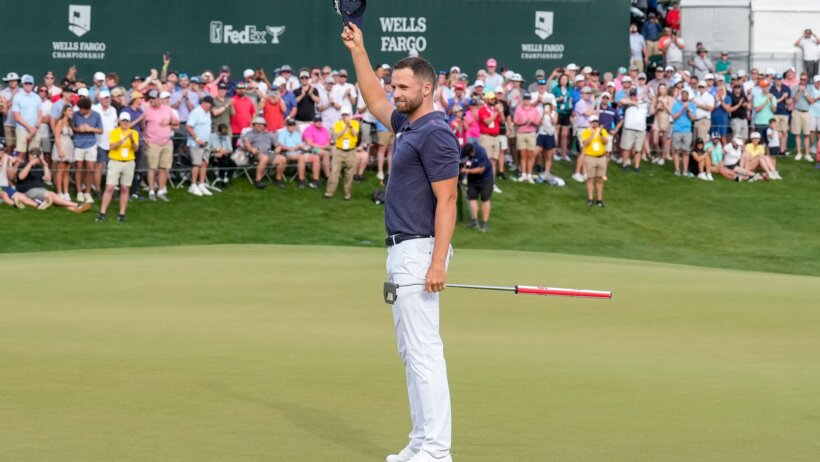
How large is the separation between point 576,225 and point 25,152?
12.4 m

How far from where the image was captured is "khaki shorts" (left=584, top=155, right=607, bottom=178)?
32.2 meters

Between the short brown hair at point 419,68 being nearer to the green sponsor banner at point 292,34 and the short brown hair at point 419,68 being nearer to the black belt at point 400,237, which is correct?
the black belt at point 400,237

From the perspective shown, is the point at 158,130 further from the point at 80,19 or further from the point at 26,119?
the point at 80,19

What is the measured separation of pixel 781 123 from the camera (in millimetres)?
38031

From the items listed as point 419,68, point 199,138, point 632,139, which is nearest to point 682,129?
point 632,139

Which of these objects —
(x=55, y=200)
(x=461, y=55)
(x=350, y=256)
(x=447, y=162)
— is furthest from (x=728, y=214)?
(x=447, y=162)

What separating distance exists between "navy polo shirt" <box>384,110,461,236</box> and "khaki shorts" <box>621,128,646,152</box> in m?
→ 28.5

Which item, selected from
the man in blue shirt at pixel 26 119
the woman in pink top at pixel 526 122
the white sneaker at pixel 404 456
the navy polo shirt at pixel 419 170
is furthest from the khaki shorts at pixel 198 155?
the white sneaker at pixel 404 456

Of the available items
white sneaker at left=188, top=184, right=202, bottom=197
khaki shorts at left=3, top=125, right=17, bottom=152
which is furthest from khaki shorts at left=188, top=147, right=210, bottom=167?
khaki shorts at left=3, top=125, right=17, bottom=152

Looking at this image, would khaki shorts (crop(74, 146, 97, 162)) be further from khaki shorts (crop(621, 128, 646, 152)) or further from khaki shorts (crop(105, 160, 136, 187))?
khaki shorts (crop(621, 128, 646, 152))

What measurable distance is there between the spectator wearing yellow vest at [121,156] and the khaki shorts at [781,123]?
1871 cm

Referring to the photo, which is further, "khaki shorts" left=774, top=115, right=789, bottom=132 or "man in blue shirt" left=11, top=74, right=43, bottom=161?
"khaki shorts" left=774, top=115, right=789, bottom=132

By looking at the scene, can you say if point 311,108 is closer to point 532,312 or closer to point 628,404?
point 532,312

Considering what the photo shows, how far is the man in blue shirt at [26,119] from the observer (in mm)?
27688
